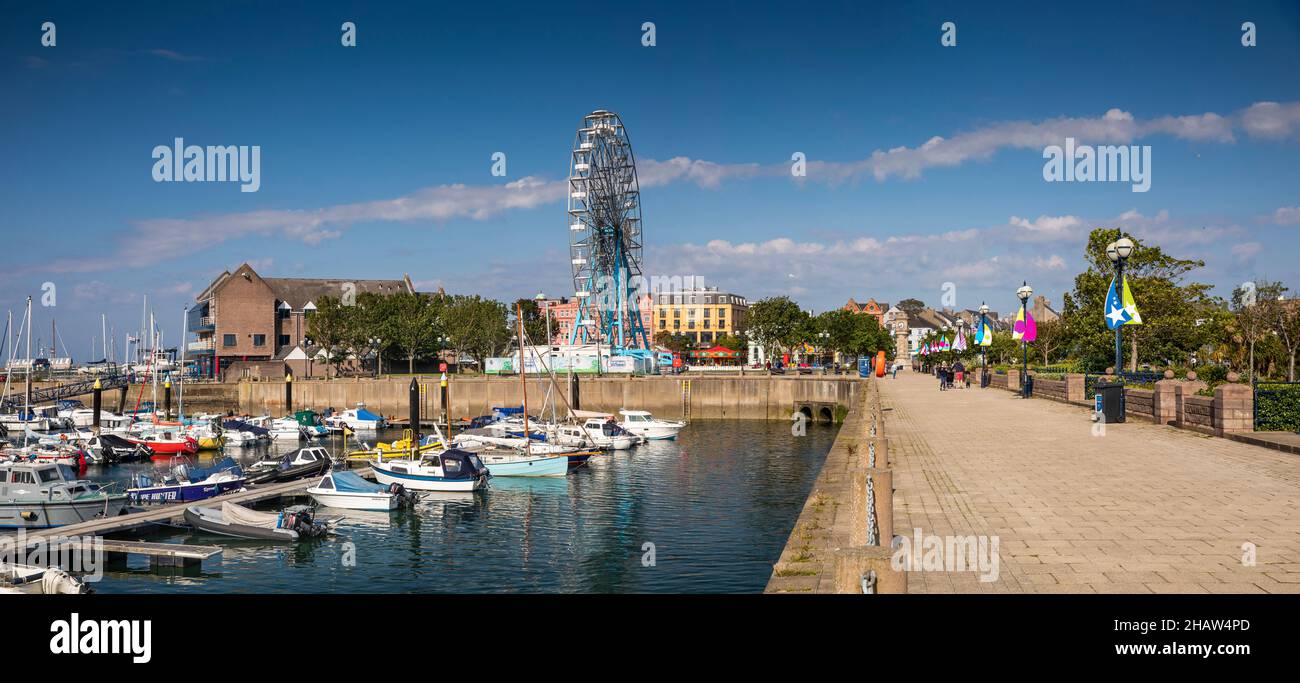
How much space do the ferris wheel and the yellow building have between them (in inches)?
4031

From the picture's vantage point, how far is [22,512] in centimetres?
3145

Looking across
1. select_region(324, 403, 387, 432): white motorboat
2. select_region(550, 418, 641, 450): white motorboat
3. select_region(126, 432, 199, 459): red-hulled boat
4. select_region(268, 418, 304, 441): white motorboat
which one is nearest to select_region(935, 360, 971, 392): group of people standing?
select_region(550, 418, 641, 450): white motorboat

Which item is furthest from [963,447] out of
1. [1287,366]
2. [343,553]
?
[1287,366]

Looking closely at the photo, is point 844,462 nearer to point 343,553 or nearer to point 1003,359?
point 343,553

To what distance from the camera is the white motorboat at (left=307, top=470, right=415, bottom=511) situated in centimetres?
3547

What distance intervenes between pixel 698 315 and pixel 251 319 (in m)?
104

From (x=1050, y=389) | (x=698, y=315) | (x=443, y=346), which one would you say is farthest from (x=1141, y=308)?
(x=698, y=315)

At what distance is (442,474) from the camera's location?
3919 cm

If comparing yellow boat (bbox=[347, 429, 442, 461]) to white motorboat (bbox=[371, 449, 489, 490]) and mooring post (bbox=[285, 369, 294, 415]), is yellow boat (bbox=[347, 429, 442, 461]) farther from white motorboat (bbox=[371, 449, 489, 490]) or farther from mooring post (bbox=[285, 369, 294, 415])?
mooring post (bbox=[285, 369, 294, 415])
